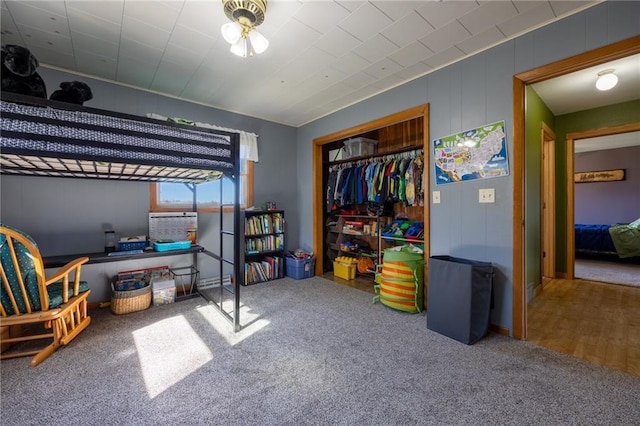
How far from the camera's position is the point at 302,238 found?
444cm

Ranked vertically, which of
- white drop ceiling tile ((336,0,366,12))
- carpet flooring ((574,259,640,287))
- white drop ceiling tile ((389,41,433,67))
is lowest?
carpet flooring ((574,259,640,287))

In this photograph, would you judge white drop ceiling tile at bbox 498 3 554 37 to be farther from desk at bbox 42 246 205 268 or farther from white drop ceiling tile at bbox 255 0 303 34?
desk at bbox 42 246 205 268

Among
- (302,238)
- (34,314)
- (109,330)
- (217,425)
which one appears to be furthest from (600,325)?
(34,314)

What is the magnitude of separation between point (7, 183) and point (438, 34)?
4.06 metres

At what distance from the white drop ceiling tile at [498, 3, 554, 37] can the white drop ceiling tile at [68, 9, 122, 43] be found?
296 centimetres

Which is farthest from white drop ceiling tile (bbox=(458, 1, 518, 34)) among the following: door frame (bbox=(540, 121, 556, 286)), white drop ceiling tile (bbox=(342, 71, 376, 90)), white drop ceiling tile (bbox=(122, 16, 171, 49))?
door frame (bbox=(540, 121, 556, 286))

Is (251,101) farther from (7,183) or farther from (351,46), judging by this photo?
(7,183)

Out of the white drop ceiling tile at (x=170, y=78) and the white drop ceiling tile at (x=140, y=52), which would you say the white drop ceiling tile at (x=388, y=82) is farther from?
the white drop ceiling tile at (x=140, y=52)

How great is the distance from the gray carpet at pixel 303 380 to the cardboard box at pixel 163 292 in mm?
435

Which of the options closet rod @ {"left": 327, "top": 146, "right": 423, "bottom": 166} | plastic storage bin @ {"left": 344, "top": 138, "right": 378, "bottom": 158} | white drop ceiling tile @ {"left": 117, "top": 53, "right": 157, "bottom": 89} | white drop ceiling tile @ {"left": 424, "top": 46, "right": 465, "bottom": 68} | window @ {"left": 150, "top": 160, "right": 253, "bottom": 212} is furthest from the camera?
plastic storage bin @ {"left": 344, "top": 138, "right": 378, "bottom": 158}

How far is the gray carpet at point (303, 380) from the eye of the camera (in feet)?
4.43

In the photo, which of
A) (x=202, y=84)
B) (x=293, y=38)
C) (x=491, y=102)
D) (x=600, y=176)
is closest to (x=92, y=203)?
(x=202, y=84)

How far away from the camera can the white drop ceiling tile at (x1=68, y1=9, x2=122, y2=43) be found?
1939mm

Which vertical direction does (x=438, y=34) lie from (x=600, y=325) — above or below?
above
